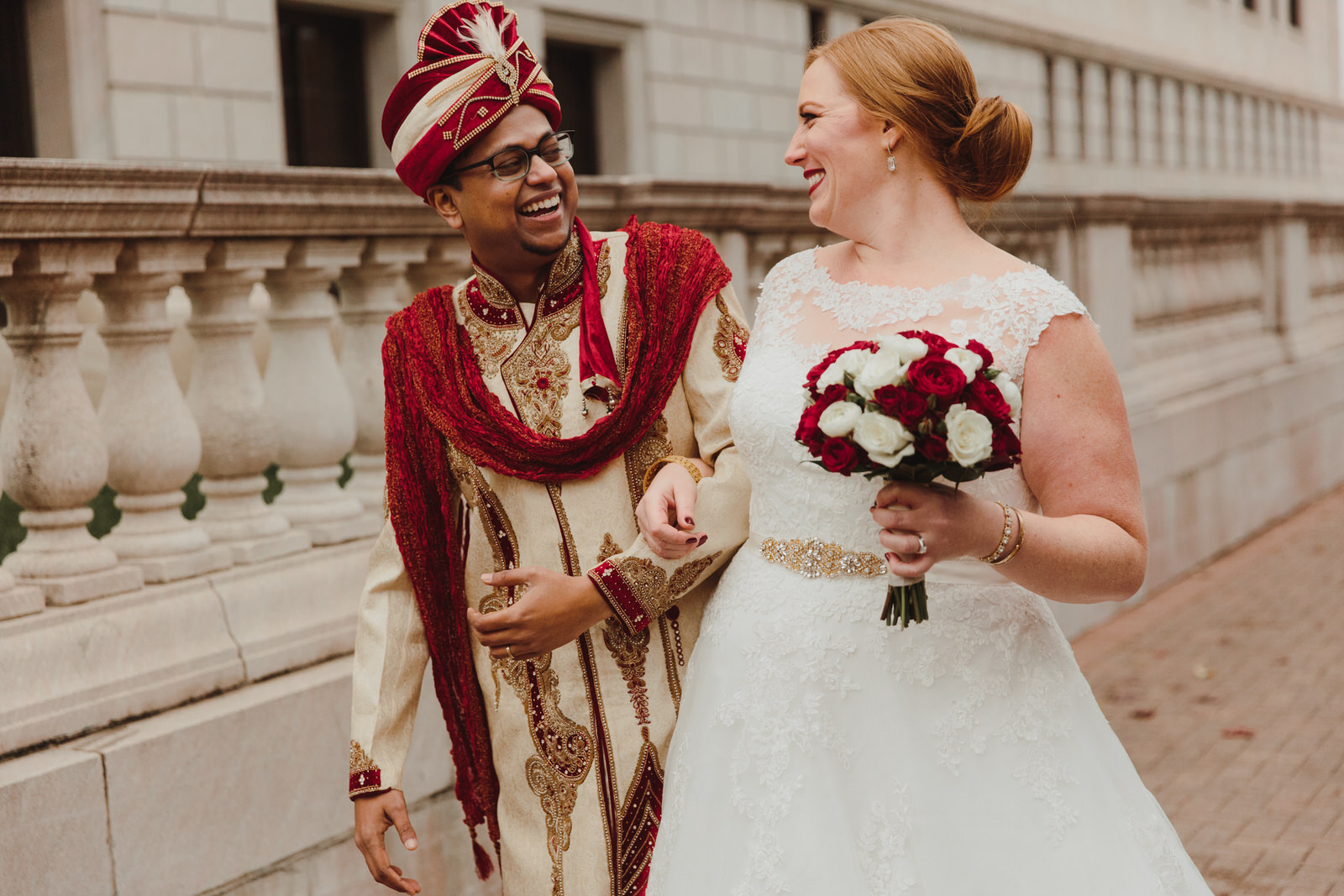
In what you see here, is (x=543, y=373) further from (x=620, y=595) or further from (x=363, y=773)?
(x=363, y=773)

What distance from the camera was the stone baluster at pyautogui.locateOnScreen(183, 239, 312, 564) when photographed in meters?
3.69

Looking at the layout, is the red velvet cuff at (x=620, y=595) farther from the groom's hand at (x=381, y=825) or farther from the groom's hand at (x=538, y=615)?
the groom's hand at (x=381, y=825)

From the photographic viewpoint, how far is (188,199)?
133 inches

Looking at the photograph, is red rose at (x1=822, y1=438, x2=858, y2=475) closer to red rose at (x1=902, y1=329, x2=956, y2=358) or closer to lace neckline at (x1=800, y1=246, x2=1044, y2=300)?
red rose at (x1=902, y1=329, x2=956, y2=358)

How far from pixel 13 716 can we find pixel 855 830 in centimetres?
188

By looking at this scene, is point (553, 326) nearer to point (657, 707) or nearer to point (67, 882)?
point (657, 707)

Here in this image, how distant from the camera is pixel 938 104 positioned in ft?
7.79

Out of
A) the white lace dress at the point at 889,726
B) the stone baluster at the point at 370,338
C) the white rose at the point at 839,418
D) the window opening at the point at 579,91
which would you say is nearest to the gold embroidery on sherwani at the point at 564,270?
the white lace dress at the point at 889,726

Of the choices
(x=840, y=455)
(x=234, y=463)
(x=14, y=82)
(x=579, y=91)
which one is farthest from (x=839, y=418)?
(x=579, y=91)

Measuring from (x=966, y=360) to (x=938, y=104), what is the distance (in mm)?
613

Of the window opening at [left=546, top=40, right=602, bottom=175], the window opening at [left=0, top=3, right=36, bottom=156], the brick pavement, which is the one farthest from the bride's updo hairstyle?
the window opening at [left=546, top=40, right=602, bottom=175]

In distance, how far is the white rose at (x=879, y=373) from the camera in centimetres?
196

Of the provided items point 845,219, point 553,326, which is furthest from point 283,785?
point 845,219

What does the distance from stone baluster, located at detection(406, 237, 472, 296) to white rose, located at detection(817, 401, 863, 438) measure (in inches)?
94.6
